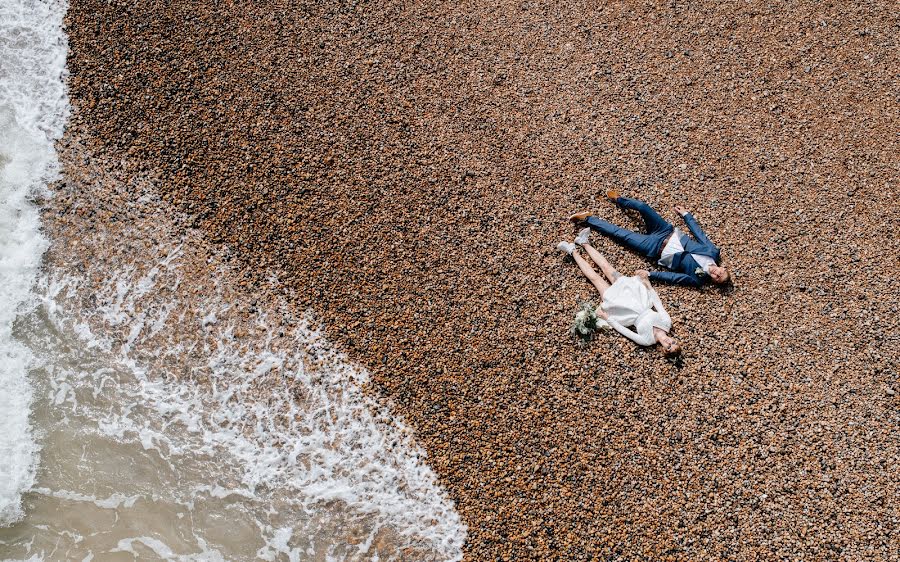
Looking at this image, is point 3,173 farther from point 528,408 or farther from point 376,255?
point 528,408

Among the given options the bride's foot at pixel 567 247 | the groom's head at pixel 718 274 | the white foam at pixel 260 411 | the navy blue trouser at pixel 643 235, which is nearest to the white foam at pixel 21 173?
the white foam at pixel 260 411

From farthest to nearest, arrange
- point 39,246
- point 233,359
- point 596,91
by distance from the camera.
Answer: point 596,91
point 39,246
point 233,359

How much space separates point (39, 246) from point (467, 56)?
6.09 meters

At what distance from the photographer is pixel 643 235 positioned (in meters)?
7.12

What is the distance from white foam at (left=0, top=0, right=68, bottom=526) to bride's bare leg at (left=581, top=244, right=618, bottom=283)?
6.78m

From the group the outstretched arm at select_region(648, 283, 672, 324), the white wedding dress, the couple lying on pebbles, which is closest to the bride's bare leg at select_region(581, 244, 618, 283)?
the couple lying on pebbles

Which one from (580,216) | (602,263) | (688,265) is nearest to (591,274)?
(602,263)

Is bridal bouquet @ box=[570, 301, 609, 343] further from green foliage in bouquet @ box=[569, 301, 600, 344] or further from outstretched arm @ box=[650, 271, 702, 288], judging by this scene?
outstretched arm @ box=[650, 271, 702, 288]

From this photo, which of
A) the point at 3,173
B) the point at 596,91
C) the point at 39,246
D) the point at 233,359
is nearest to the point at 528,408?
the point at 233,359

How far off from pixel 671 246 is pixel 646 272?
1.41ft

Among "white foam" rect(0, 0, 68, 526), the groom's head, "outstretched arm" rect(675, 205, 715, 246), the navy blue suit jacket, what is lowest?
the groom's head

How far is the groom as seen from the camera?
691 centimetres

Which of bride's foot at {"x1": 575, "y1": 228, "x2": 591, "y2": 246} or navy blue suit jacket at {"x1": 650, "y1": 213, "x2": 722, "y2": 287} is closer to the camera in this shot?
navy blue suit jacket at {"x1": 650, "y1": 213, "x2": 722, "y2": 287}

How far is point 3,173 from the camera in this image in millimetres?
7633
